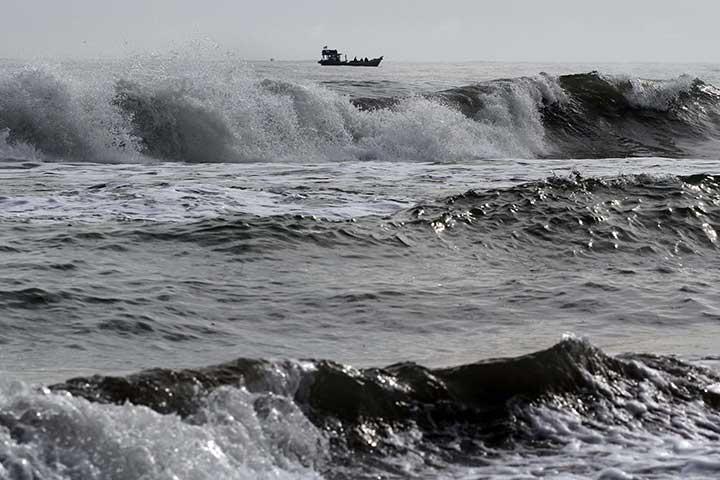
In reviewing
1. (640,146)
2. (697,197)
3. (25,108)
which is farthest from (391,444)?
(640,146)

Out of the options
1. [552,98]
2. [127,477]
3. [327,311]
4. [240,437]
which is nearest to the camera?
[127,477]

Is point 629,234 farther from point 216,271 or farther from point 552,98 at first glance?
point 552,98

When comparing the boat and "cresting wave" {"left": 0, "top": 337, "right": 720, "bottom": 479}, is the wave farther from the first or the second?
the boat

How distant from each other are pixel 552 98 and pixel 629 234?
15.2 m

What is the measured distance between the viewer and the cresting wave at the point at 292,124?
17.7m

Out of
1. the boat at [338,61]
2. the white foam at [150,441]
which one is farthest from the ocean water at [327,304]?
the boat at [338,61]

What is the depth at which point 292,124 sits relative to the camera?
64.6ft

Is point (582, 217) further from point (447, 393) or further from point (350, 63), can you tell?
point (350, 63)

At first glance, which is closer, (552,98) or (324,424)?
(324,424)

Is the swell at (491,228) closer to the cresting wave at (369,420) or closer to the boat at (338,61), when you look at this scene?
the cresting wave at (369,420)

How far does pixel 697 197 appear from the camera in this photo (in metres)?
12.8

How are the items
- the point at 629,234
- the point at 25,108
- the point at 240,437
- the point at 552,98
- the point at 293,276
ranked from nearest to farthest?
the point at 240,437 < the point at 293,276 < the point at 629,234 < the point at 25,108 < the point at 552,98

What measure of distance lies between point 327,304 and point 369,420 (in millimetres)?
2750

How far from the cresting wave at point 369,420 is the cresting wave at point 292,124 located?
12301mm
